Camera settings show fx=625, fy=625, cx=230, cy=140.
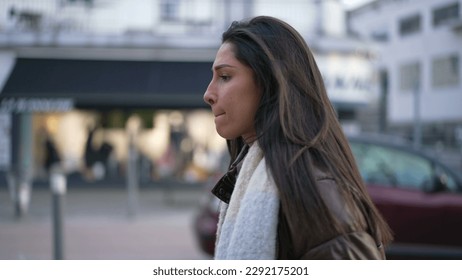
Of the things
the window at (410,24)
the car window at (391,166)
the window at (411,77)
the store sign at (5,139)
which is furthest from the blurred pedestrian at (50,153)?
the car window at (391,166)

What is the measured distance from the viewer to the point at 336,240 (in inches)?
47.4

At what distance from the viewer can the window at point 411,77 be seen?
5.88 m

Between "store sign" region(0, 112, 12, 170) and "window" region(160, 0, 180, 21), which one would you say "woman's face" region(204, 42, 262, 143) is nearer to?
"window" region(160, 0, 180, 21)

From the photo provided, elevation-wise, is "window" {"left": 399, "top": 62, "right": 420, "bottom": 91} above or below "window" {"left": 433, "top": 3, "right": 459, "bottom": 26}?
below

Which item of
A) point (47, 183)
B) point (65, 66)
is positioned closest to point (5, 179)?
point (47, 183)

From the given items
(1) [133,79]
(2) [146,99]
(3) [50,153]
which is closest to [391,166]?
(1) [133,79]

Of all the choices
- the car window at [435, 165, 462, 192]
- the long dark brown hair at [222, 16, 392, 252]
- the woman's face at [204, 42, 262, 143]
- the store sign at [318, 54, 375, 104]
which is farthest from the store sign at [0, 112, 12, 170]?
the long dark brown hair at [222, 16, 392, 252]

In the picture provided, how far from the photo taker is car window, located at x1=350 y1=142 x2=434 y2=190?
194 inches

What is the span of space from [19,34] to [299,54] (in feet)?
19.5

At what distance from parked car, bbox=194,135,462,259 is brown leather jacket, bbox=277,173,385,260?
3.58 meters

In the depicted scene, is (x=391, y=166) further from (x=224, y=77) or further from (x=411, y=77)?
(x=224, y=77)

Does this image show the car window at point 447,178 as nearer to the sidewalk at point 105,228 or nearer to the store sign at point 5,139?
the sidewalk at point 105,228

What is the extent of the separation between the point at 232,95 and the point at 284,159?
0.25 metres

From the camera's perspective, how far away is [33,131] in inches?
508
